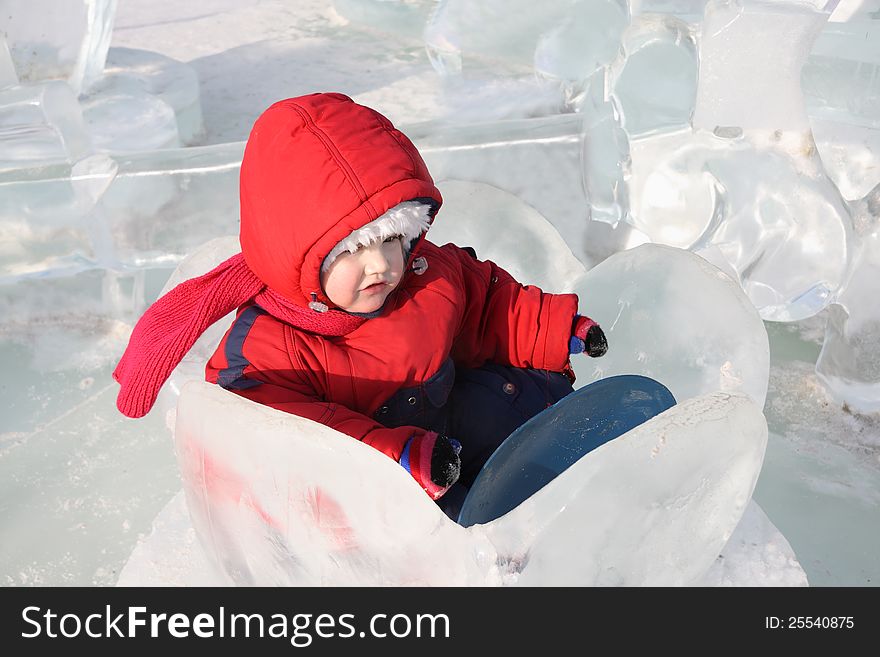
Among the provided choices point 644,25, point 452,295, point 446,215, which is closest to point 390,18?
point 644,25

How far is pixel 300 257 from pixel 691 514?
19.2 inches

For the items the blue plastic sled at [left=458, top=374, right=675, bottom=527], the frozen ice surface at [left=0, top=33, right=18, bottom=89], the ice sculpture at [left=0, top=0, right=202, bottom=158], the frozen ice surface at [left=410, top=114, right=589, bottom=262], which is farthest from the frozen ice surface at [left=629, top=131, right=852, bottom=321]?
the frozen ice surface at [left=0, top=33, right=18, bottom=89]

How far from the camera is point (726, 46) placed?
167 cm

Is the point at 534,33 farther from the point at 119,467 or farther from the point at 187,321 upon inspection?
the point at 187,321

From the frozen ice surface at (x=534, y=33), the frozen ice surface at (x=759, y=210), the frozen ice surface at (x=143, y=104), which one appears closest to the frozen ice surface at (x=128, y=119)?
the frozen ice surface at (x=143, y=104)

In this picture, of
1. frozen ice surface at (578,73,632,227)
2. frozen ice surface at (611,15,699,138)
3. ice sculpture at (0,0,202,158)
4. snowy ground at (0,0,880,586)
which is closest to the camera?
snowy ground at (0,0,880,586)

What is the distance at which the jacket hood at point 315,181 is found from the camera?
103cm

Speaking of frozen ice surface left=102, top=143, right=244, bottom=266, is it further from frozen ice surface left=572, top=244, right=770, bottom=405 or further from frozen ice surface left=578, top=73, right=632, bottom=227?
frozen ice surface left=572, top=244, right=770, bottom=405

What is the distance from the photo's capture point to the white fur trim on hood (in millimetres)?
1056

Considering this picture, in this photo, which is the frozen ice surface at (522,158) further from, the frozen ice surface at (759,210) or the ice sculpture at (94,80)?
the ice sculpture at (94,80)

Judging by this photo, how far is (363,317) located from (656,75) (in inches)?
36.4

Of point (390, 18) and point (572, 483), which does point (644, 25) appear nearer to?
point (572, 483)

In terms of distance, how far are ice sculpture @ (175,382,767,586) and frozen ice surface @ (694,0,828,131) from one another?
0.82 meters

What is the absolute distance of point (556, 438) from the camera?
3.64 ft
